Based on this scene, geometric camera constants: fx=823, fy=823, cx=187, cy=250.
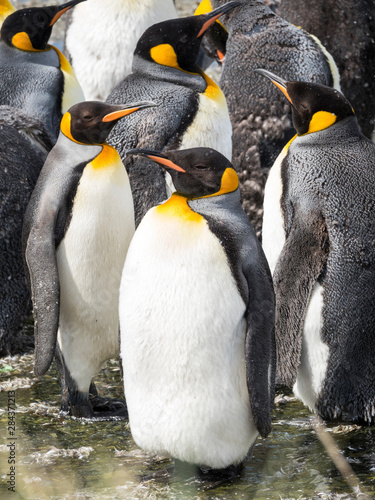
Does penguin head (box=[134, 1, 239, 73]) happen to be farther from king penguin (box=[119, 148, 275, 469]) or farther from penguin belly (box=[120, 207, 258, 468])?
penguin belly (box=[120, 207, 258, 468])

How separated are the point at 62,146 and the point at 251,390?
47.7 inches

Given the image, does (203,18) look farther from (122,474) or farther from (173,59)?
(122,474)

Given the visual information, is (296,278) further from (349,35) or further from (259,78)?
(349,35)

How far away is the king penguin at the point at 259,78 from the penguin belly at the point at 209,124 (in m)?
0.69

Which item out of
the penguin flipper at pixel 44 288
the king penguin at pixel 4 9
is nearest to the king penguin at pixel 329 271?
the penguin flipper at pixel 44 288

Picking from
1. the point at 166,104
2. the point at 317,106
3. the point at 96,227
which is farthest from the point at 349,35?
→ the point at 96,227

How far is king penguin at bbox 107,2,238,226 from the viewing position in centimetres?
374

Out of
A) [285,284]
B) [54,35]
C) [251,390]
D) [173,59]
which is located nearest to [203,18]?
[173,59]

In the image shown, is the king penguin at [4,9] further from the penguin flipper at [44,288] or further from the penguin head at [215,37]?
the penguin flipper at [44,288]

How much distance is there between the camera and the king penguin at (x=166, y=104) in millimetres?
3740

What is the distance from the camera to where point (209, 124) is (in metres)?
3.80

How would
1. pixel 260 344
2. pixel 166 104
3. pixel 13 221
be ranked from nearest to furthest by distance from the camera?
pixel 260 344 → pixel 166 104 → pixel 13 221

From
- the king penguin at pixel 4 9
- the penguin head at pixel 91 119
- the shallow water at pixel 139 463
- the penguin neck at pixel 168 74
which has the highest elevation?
the king penguin at pixel 4 9

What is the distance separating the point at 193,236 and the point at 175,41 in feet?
4.96
